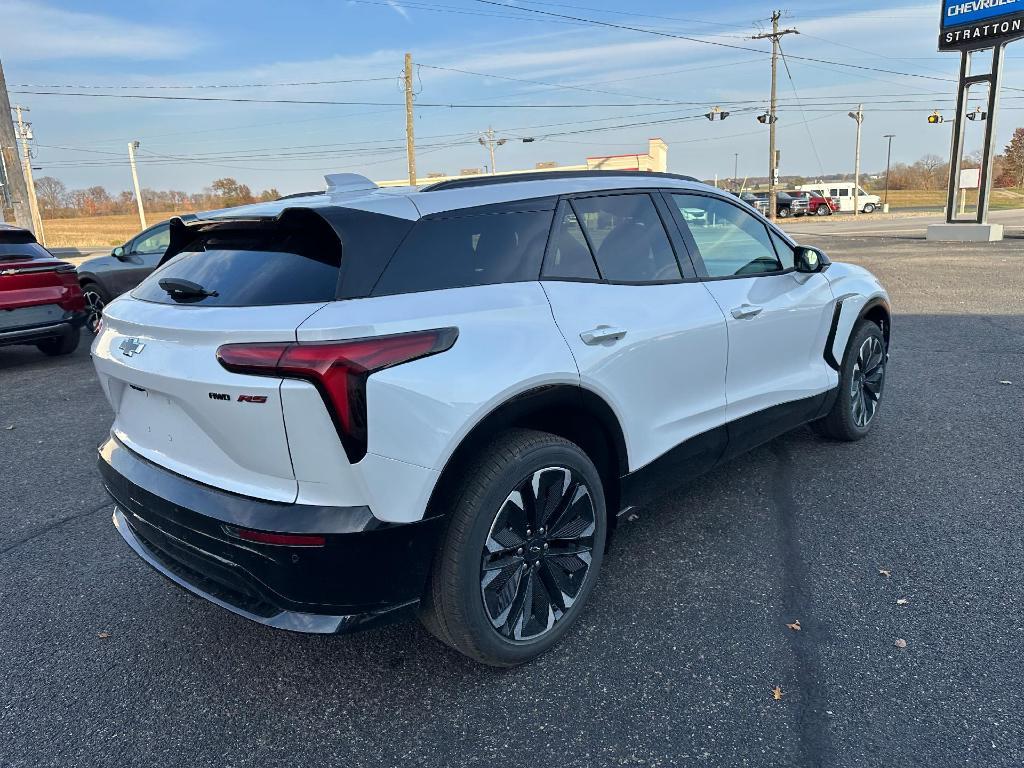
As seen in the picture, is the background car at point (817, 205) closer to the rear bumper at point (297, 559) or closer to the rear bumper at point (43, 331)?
the rear bumper at point (43, 331)

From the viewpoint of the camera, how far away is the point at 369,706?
8.36 ft

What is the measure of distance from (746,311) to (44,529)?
390 cm

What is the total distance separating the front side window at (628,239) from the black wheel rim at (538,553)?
3.03 feet

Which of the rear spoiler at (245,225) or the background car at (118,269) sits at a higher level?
the rear spoiler at (245,225)

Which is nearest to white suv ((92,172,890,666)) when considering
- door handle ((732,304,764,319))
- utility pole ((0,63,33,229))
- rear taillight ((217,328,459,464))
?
rear taillight ((217,328,459,464))

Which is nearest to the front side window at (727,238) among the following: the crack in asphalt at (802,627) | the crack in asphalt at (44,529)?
the crack in asphalt at (802,627)

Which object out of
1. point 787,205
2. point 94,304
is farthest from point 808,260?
point 787,205

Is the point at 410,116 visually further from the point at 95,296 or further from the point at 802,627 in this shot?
the point at 802,627

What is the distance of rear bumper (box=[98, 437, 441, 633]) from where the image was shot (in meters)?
2.21

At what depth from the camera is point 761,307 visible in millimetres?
3719

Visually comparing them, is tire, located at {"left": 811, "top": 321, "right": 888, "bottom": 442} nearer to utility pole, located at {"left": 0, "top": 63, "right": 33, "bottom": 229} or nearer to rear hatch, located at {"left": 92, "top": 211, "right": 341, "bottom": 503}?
rear hatch, located at {"left": 92, "top": 211, "right": 341, "bottom": 503}

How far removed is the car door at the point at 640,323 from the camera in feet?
9.23

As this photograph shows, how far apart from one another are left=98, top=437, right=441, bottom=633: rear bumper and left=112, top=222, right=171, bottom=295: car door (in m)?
9.22

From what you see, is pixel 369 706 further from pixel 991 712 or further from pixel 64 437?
pixel 64 437
